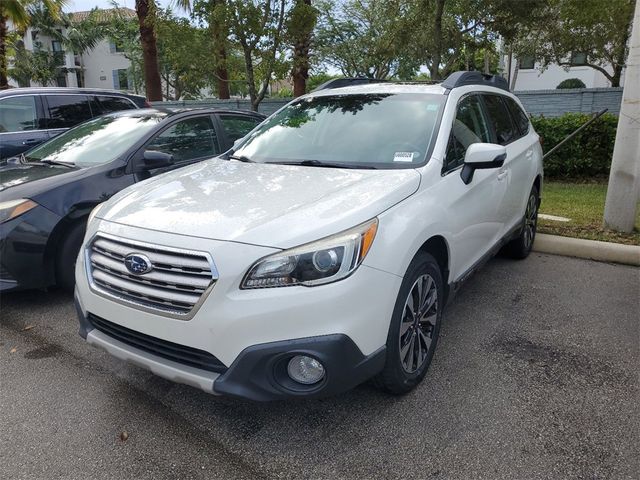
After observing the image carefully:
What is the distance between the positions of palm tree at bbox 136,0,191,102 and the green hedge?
7.02 meters

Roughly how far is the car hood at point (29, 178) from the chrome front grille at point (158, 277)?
1.82m

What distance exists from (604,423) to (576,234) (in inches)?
136

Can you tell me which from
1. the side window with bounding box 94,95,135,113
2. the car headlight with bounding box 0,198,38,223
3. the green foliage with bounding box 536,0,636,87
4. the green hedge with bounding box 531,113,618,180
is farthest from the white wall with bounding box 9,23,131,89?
the car headlight with bounding box 0,198,38,223

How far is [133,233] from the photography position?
246 centimetres

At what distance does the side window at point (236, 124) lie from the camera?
555 centimetres

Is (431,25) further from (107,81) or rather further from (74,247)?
(107,81)

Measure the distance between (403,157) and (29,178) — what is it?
3.08 meters

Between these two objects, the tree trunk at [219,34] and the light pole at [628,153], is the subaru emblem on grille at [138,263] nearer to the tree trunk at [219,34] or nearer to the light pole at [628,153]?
the light pole at [628,153]

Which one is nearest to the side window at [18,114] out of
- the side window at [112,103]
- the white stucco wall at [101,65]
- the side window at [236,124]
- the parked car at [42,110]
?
the parked car at [42,110]

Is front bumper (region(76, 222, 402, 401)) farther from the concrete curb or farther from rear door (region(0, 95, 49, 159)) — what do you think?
rear door (region(0, 95, 49, 159))

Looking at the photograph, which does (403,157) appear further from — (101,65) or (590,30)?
(101,65)

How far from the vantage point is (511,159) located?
4273mm

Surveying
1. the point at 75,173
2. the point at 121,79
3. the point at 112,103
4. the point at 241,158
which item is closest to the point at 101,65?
the point at 121,79

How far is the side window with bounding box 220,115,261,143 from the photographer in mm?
5555
